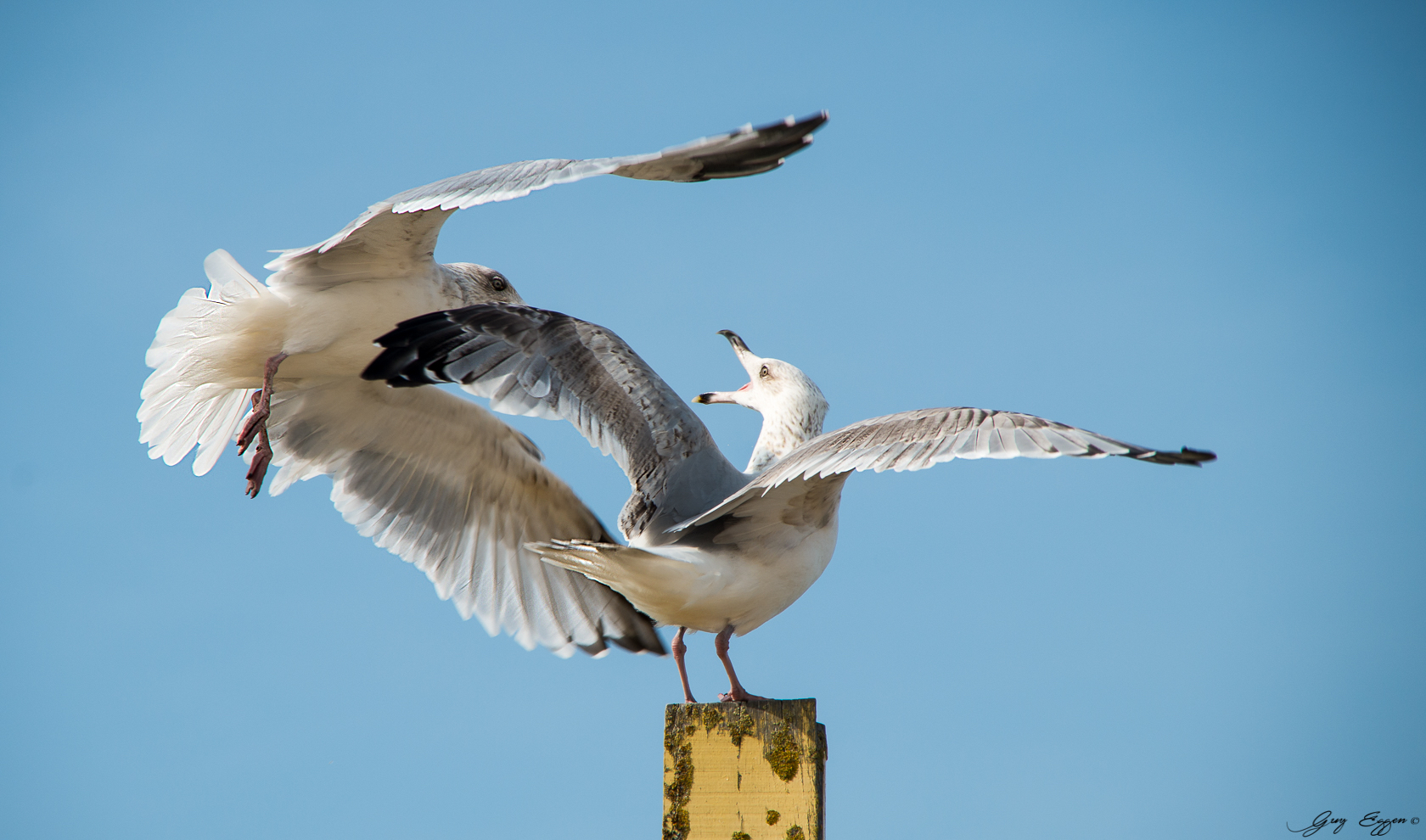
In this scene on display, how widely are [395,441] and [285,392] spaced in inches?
20.3

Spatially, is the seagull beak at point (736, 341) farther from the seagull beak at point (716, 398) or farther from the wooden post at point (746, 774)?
the wooden post at point (746, 774)

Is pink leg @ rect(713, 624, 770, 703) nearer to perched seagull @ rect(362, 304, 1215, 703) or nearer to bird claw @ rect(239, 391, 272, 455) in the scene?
perched seagull @ rect(362, 304, 1215, 703)

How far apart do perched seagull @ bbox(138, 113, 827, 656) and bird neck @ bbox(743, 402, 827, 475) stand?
2.44ft

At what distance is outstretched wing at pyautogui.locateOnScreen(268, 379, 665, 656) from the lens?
5.03 metres

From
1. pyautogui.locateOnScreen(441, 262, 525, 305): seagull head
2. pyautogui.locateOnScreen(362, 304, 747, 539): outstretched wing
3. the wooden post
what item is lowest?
the wooden post

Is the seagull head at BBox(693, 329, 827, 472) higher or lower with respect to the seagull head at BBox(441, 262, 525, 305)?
lower

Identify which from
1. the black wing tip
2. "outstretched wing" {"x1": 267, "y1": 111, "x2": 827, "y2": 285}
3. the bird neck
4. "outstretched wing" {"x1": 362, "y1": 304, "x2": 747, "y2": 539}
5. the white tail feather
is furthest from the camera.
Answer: the white tail feather

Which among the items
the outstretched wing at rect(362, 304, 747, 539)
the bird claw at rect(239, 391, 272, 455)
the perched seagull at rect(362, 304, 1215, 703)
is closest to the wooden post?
the perched seagull at rect(362, 304, 1215, 703)

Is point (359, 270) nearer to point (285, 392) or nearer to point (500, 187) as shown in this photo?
point (285, 392)

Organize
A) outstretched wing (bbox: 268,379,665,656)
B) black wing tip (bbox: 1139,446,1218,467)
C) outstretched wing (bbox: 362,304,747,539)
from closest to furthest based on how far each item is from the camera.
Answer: black wing tip (bbox: 1139,446,1218,467), outstretched wing (bbox: 362,304,747,539), outstretched wing (bbox: 268,379,665,656)

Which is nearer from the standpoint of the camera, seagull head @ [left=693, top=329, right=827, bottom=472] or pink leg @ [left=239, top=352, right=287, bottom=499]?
seagull head @ [left=693, top=329, right=827, bottom=472]

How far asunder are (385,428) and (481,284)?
75 cm

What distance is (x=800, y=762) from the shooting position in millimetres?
3039

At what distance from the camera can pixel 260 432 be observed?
16.9 feet
